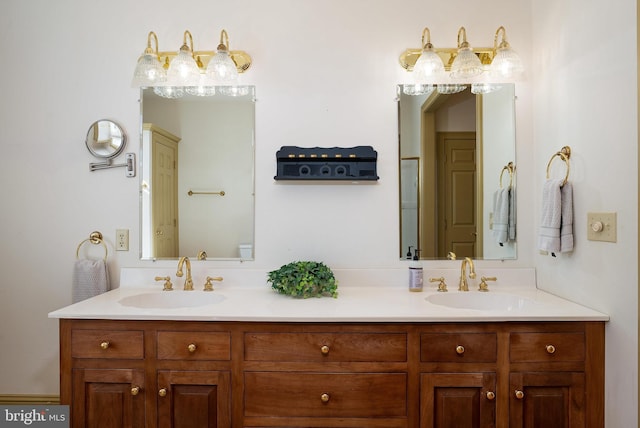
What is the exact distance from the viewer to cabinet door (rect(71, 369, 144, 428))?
1.36 m

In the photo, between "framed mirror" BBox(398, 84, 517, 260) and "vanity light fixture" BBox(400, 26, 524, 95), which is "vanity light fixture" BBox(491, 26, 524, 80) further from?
"framed mirror" BBox(398, 84, 517, 260)

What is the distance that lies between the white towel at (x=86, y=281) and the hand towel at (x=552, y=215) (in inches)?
86.7

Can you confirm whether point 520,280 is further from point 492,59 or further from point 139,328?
point 139,328

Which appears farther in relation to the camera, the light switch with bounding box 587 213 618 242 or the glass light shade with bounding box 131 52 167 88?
the glass light shade with bounding box 131 52 167 88

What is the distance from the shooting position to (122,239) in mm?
1885

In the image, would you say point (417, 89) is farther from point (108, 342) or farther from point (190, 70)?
point (108, 342)

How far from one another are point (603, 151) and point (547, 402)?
100 cm

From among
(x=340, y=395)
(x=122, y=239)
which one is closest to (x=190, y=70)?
(x=122, y=239)

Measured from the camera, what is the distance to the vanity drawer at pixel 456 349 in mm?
1328

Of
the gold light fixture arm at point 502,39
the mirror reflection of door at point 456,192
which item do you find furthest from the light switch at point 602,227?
the gold light fixture arm at point 502,39

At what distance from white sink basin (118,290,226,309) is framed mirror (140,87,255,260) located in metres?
0.21

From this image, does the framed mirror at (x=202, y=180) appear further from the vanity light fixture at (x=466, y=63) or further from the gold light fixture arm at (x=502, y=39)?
the gold light fixture arm at (x=502, y=39)

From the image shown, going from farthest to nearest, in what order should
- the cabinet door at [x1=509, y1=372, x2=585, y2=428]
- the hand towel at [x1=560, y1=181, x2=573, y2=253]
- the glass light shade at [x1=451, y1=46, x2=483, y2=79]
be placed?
the glass light shade at [x1=451, y1=46, x2=483, y2=79] → the hand towel at [x1=560, y1=181, x2=573, y2=253] → the cabinet door at [x1=509, y1=372, x2=585, y2=428]

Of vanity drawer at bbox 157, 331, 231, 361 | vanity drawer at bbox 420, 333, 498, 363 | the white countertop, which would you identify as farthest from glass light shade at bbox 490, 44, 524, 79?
vanity drawer at bbox 157, 331, 231, 361
